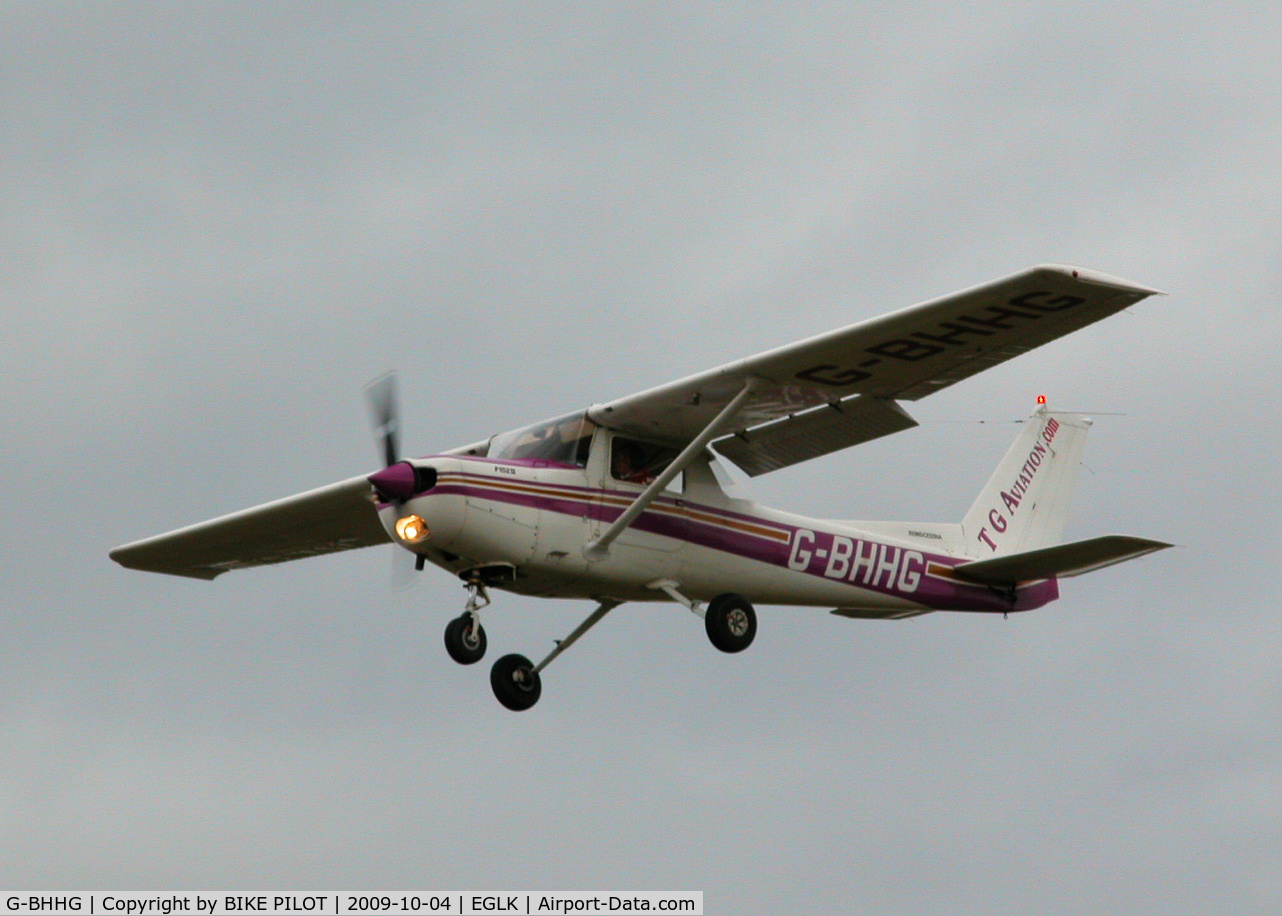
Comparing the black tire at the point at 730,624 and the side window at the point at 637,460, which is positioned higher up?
the side window at the point at 637,460

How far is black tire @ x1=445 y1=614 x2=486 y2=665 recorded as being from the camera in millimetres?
17297

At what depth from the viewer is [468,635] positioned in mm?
17328

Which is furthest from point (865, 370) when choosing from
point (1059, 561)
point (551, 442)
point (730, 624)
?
point (1059, 561)

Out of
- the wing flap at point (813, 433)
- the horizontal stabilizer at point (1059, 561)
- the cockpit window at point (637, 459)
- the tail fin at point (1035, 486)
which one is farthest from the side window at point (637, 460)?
the tail fin at point (1035, 486)

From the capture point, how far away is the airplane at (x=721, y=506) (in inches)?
659

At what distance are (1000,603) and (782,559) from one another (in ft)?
9.99

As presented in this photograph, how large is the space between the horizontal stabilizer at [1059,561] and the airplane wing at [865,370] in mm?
2259

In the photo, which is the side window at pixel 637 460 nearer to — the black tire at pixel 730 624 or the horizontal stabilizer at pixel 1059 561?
the black tire at pixel 730 624

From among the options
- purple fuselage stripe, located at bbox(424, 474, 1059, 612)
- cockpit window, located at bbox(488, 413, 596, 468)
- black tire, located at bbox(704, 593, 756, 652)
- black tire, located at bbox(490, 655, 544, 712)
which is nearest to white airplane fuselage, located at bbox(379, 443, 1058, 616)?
purple fuselage stripe, located at bbox(424, 474, 1059, 612)

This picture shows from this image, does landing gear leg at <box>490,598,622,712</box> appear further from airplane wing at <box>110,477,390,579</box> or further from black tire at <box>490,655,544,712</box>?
airplane wing at <box>110,477,390,579</box>

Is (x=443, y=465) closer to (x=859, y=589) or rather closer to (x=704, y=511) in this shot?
(x=704, y=511)

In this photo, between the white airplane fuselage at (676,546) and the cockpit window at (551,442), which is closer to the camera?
the white airplane fuselage at (676,546)

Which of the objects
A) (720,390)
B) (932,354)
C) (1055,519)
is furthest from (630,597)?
(1055,519)

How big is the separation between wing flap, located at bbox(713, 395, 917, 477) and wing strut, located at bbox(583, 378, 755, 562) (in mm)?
A: 1138
